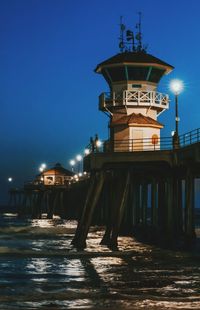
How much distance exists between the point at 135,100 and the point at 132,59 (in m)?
3.59

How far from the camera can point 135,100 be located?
43.0 meters

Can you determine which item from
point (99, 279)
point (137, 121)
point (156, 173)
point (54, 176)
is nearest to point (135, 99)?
point (137, 121)

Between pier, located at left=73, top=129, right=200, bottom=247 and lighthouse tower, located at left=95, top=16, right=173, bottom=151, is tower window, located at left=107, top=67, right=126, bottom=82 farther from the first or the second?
pier, located at left=73, top=129, right=200, bottom=247

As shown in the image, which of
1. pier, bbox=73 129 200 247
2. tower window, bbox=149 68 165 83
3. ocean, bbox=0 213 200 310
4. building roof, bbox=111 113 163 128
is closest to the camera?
ocean, bbox=0 213 200 310

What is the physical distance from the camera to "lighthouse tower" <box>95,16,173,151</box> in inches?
1649

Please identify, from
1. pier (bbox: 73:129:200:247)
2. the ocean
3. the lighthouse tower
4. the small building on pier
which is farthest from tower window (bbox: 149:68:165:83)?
the small building on pier

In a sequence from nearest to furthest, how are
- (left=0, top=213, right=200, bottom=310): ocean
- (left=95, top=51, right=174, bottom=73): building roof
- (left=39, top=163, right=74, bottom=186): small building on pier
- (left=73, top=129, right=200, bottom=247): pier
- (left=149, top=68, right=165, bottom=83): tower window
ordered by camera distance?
1. (left=0, top=213, right=200, bottom=310): ocean
2. (left=73, top=129, right=200, bottom=247): pier
3. (left=95, top=51, right=174, bottom=73): building roof
4. (left=149, top=68, right=165, bottom=83): tower window
5. (left=39, top=163, right=74, bottom=186): small building on pier

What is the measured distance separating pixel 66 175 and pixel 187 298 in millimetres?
84136

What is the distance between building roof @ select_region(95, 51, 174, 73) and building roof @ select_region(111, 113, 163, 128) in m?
4.47

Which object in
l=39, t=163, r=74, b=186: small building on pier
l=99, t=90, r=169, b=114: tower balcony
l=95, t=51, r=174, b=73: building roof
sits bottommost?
l=39, t=163, r=74, b=186: small building on pier

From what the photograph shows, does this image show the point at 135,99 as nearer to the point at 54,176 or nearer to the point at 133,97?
the point at 133,97

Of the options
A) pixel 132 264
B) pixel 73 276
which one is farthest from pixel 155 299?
pixel 132 264

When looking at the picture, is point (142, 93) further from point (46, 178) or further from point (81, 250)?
point (46, 178)

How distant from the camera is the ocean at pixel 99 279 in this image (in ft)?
53.1
